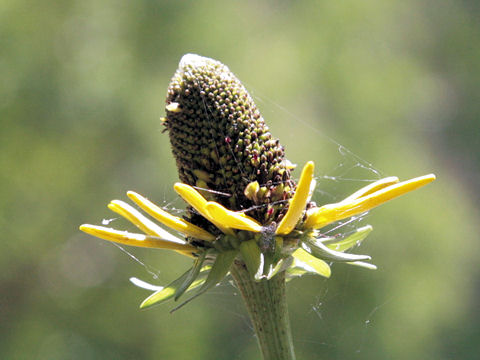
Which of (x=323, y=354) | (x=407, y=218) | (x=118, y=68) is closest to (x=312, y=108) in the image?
(x=407, y=218)

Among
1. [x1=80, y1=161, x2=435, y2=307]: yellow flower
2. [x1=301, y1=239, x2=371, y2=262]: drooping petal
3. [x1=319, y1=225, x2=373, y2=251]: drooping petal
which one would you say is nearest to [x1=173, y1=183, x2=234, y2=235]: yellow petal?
[x1=80, y1=161, x2=435, y2=307]: yellow flower

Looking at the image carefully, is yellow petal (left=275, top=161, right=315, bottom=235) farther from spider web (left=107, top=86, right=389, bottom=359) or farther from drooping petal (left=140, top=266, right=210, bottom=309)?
→ spider web (left=107, top=86, right=389, bottom=359)

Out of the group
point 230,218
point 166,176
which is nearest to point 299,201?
point 230,218

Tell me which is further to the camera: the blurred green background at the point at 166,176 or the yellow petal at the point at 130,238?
the blurred green background at the point at 166,176

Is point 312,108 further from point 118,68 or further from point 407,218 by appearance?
point 118,68

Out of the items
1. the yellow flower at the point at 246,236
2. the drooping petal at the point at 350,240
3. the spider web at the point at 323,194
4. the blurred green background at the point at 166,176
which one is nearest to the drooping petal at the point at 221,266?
the yellow flower at the point at 246,236

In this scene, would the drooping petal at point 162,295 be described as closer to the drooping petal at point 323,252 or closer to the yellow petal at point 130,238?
the yellow petal at point 130,238
